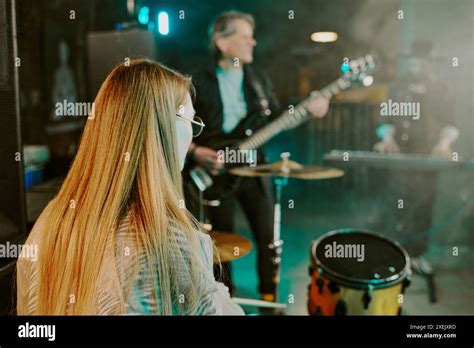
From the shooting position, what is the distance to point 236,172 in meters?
2.73

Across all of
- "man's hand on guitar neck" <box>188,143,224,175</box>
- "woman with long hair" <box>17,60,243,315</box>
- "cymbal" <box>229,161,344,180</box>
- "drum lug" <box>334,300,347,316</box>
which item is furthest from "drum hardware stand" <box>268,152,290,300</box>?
"woman with long hair" <box>17,60,243,315</box>

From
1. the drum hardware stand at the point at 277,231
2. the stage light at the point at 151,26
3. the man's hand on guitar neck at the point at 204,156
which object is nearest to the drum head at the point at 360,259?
the drum hardware stand at the point at 277,231

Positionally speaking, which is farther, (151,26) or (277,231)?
(277,231)

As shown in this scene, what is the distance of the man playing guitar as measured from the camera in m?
2.76

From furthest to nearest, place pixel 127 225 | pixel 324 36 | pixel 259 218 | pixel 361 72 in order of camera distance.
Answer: pixel 324 36
pixel 259 218
pixel 361 72
pixel 127 225

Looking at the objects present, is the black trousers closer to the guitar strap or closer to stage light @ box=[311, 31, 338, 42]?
the guitar strap

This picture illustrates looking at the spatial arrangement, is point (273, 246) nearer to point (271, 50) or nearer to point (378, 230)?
point (378, 230)

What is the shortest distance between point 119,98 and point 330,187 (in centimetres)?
262

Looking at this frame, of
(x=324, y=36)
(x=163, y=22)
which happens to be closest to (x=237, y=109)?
(x=163, y=22)

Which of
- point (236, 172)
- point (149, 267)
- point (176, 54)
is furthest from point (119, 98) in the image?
point (176, 54)

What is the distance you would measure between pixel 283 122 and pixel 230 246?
1.00 metres

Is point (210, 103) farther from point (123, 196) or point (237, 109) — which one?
point (123, 196)

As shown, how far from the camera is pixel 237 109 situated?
2.84 m

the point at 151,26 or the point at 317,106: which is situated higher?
the point at 151,26
